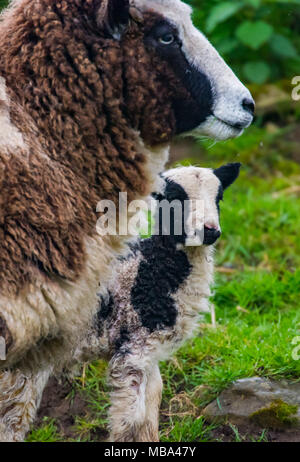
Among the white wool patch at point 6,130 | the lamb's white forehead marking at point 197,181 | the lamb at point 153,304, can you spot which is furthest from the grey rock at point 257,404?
the white wool patch at point 6,130

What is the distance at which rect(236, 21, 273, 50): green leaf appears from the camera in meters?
6.28

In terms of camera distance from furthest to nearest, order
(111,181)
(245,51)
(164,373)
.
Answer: (245,51), (164,373), (111,181)

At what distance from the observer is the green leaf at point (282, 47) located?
677 centimetres

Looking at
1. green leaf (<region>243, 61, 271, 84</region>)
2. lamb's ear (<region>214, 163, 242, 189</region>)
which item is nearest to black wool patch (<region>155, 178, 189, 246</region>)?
lamb's ear (<region>214, 163, 242, 189</region>)

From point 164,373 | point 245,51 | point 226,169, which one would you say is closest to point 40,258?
point 226,169

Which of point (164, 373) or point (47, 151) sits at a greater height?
point (47, 151)

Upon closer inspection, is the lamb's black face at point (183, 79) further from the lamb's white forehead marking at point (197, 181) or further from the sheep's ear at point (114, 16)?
the lamb's white forehead marking at point (197, 181)

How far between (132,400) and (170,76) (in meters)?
1.47

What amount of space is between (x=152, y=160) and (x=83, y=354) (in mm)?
1127

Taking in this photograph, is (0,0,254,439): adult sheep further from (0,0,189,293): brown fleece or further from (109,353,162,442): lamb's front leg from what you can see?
(109,353,162,442): lamb's front leg

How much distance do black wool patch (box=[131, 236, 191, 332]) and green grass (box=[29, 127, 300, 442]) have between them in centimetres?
63

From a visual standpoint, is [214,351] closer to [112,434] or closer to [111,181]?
[112,434]

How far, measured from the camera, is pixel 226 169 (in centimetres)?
351

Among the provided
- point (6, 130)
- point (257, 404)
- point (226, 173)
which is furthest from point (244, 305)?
point (6, 130)
